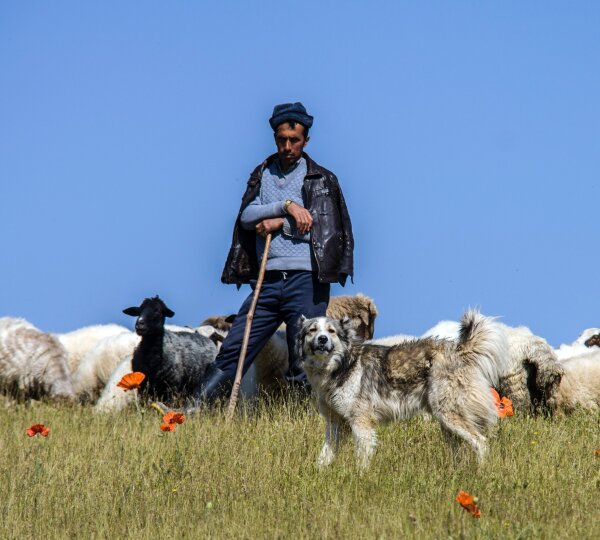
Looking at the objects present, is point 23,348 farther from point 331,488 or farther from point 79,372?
point 331,488

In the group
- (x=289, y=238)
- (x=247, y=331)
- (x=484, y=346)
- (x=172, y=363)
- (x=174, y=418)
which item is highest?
(x=289, y=238)

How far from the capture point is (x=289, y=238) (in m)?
10.4

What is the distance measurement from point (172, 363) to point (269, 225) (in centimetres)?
397

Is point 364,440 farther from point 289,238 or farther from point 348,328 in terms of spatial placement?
point 289,238

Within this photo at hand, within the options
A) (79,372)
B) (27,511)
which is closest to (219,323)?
(79,372)

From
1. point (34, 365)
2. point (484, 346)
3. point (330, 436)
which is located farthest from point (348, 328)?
point (34, 365)

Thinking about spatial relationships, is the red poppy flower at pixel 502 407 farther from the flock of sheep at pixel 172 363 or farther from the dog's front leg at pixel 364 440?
the flock of sheep at pixel 172 363

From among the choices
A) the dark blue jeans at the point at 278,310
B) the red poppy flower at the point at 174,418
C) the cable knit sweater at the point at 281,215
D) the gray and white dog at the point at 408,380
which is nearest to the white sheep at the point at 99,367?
the dark blue jeans at the point at 278,310

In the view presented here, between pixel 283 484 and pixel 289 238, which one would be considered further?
pixel 289 238

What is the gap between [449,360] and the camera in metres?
8.74

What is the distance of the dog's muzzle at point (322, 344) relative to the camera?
873 centimetres

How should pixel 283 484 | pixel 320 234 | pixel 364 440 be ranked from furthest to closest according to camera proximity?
pixel 320 234 → pixel 364 440 → pixel 283 484

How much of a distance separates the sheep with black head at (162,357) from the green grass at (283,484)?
3185 mm

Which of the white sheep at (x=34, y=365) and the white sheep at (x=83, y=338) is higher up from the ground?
the white sheep at (x=83, y=338)
